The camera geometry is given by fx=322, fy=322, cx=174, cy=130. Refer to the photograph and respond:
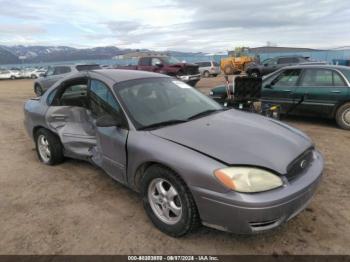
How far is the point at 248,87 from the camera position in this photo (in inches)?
314

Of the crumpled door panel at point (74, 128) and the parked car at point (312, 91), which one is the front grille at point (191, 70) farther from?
the crumpled door panel at point (74, 128)

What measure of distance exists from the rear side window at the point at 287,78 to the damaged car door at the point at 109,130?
5504 millimetres

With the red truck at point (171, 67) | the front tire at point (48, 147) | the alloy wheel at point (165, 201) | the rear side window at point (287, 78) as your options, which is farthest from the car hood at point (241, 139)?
the red truck at point (171, 67)

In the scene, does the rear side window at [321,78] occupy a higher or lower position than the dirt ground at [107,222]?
higher

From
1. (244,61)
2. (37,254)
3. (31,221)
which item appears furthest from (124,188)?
(244,61)

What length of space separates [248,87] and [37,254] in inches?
247

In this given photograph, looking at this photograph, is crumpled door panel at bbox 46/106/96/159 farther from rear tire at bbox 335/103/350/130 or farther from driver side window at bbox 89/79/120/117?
rear tire at bbox 335/103/350/130

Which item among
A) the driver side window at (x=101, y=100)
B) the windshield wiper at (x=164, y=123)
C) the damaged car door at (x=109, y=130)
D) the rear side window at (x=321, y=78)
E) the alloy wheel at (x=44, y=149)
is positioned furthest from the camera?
the rear side window at (x=321, y=78)

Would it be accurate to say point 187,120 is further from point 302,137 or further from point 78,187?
point 78,187

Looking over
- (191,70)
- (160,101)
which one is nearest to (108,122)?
(160,101)


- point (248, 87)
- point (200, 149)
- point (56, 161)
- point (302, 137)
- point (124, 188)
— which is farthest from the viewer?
point (248, 87)

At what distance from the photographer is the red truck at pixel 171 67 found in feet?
55.7

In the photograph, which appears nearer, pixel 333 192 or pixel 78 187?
pixel 333 192

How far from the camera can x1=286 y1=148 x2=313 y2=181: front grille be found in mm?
2879
